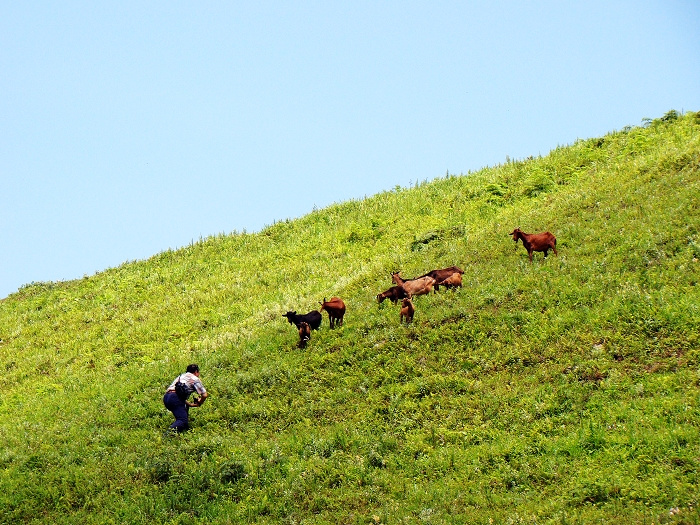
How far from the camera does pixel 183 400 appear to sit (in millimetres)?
19297

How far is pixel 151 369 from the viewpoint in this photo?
990 inches

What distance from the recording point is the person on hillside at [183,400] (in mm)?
19125

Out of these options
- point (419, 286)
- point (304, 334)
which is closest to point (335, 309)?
point (304, 334)

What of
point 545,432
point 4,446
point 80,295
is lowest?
point 545,432

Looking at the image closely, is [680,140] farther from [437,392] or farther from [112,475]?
[112,475]

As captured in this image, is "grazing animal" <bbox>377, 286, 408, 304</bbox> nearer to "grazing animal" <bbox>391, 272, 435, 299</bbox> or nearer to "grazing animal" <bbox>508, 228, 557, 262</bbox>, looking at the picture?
"grazing animal" <bbox>391, 272, 435, 299</bbox>

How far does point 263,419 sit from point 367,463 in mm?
4063

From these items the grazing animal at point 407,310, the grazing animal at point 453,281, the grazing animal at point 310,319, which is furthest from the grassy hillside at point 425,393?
the grazing animal at point 407,310

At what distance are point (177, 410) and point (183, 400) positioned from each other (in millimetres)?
285

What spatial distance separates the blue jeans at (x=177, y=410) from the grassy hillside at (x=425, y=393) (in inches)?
12.8

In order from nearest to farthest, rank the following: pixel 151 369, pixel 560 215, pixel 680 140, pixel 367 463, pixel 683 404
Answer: pixel 683 404
pixel 367 463
pixel 151 369
pixel 560 215
pixel 680 140

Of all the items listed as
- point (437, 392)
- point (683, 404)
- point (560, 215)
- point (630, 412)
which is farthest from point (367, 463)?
point (560, 215)

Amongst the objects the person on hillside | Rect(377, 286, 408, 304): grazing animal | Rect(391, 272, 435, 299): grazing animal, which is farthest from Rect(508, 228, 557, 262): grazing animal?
the person on hillside

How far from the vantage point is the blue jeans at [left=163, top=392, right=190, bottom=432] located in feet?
62.6
